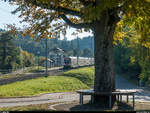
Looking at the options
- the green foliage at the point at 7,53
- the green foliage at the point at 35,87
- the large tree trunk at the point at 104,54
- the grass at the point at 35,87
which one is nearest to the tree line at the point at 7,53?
the green foliage at the point at 7,53

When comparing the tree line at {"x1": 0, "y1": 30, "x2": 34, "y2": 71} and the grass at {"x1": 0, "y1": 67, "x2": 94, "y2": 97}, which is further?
the tree line at {"x1": 0, "y1": 30, "x2": 34, "y2": 71}

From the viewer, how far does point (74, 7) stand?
1347 centimetres

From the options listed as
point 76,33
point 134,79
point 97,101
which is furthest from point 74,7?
point 134,79

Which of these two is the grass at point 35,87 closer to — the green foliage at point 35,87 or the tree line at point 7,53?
the green foliage at point 35,87

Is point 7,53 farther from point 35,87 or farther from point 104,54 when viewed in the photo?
point 104,54

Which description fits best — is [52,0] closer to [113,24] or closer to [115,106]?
[113,24]

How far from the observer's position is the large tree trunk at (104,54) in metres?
12.1

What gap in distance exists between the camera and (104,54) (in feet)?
39.7

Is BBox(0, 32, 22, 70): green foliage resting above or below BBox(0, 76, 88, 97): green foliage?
above

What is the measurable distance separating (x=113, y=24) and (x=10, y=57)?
50655mm

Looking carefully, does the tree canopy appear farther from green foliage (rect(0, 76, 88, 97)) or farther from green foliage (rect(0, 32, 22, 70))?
green foliage (rect(0, 32, 22, 70))

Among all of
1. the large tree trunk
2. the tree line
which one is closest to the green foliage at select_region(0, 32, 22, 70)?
the tree line

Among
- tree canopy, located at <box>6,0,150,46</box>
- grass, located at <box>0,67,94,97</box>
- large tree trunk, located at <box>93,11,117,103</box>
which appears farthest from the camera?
grass, located at <box>0,67,94,97</box>

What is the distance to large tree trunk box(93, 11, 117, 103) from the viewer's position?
1207cm
